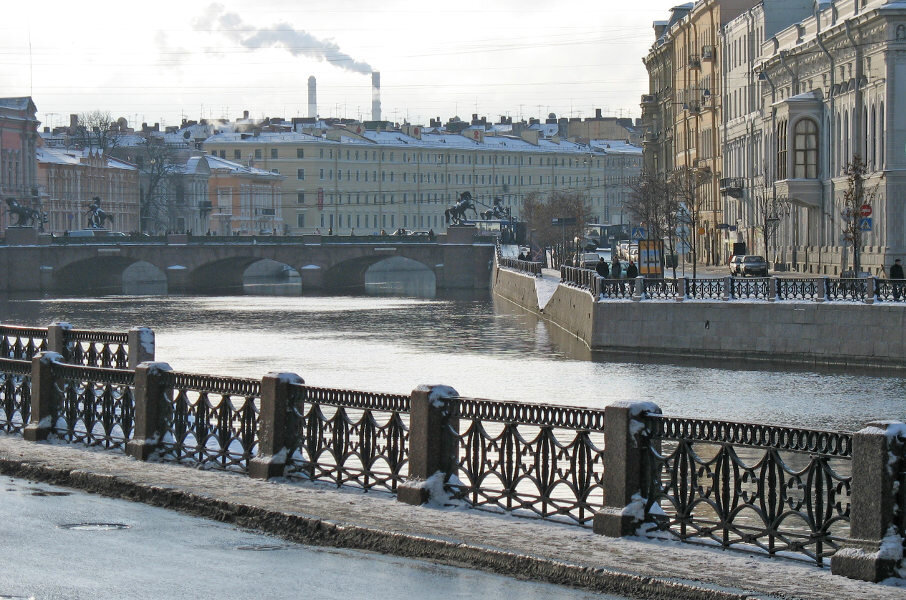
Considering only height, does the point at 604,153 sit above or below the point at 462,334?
above

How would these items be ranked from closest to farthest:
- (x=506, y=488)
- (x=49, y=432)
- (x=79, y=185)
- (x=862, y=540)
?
(x=862, y=540), (x=506, y=488), (x=49, y=432), (x=79, y=185)

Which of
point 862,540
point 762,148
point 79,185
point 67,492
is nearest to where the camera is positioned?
point 862,540

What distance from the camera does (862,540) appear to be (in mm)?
9414

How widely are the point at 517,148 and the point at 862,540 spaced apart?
526ft

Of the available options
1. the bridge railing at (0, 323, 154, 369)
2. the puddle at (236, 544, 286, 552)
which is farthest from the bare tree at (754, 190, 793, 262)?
the puddle at (236, 544, 286, 552)

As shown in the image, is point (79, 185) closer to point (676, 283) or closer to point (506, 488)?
point (676, 283)

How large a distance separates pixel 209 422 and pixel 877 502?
21.5 ft

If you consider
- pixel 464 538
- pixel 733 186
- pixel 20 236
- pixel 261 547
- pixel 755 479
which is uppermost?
pixel 733 186

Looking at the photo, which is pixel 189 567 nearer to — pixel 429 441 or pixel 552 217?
pixel 429 441

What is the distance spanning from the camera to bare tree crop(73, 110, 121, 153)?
433 ft

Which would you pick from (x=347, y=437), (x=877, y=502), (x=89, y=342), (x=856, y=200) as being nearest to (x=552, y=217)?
(x=856, y=200)

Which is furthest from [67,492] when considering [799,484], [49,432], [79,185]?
[79,185]

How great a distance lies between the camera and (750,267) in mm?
56375

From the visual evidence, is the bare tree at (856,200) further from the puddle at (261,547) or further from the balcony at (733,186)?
the puddle at (261,547)
